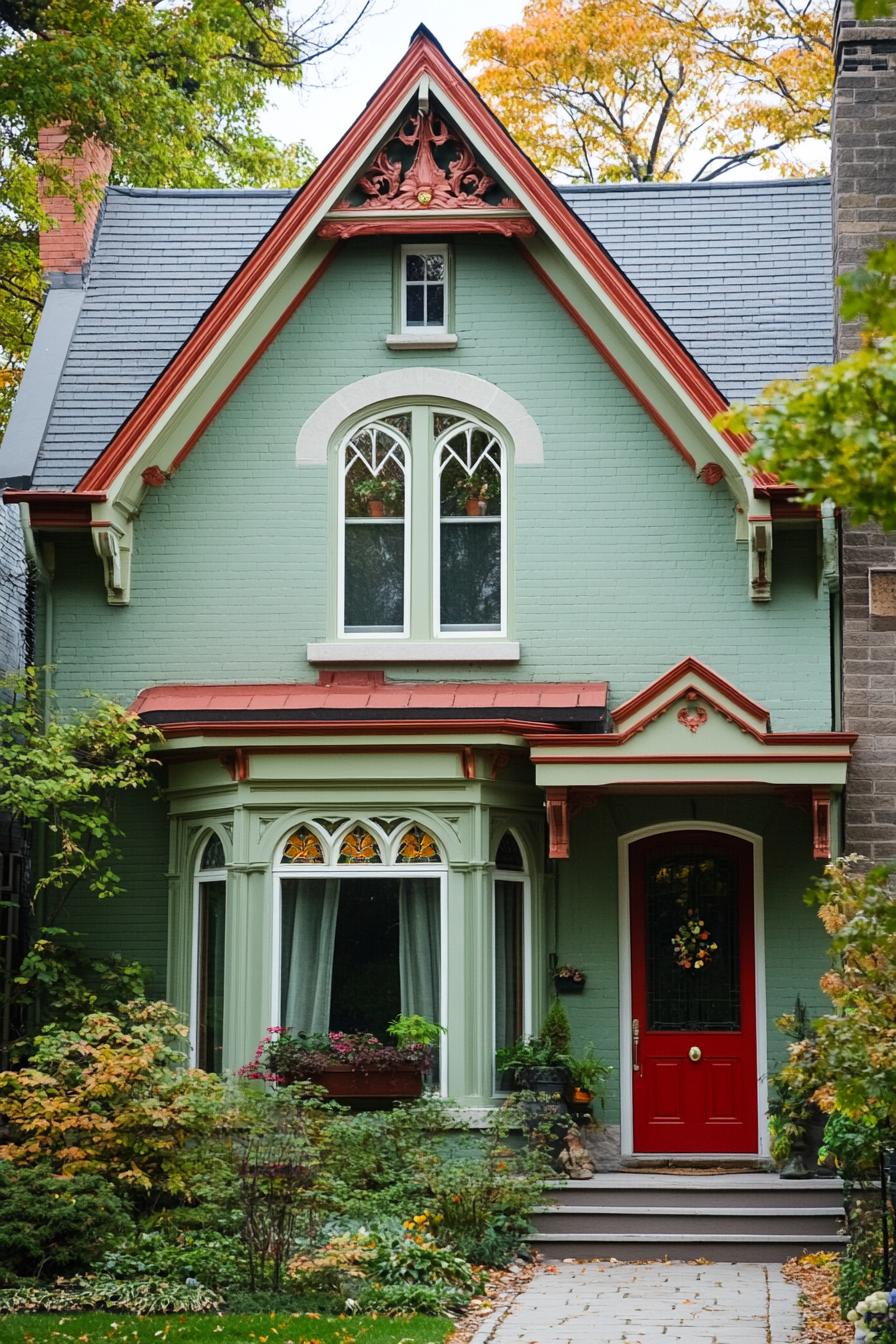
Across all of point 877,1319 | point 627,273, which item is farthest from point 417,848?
point 877,1319

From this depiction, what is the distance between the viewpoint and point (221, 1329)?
9461mm

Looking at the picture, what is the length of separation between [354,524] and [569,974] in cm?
415

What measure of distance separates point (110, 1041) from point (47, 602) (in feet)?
13.4

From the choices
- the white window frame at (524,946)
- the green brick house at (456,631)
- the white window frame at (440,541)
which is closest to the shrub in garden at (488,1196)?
the green brick house at (456,631)

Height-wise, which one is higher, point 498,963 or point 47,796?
point 47,796

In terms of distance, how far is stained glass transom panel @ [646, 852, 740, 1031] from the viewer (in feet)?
46.8

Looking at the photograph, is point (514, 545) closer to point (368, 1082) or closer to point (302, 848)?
point (302, 848)

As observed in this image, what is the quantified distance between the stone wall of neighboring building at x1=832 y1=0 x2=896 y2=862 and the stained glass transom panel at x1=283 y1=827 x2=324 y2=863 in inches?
164

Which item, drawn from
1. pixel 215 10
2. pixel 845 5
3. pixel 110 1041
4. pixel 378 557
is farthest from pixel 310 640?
pixel 215 10

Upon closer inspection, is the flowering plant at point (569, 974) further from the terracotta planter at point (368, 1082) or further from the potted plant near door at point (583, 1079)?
the terracotta planter at point (368, 1082)

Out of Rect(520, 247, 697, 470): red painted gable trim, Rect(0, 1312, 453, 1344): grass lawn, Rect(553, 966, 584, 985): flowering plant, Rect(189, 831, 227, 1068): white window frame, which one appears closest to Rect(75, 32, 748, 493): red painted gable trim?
Rect(520, 247, 697, 470): red painted gable trim

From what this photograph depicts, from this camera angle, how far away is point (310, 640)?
1466 cm

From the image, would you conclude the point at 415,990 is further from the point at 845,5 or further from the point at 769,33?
the point at 769,33

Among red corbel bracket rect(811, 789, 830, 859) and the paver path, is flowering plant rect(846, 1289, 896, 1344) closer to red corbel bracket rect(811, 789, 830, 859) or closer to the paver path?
the paver path
